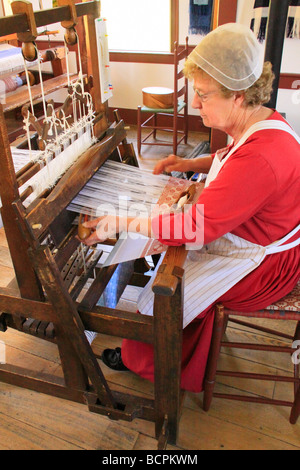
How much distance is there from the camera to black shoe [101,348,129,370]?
1933mm

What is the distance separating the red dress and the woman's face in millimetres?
139

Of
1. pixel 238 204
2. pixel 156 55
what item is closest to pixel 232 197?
pixel 238 204

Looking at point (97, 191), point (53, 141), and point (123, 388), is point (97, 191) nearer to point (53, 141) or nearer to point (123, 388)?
point (53, 141)

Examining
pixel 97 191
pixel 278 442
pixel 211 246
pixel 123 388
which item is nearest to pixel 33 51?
pixel 97 191

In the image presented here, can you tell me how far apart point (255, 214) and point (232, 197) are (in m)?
0.18

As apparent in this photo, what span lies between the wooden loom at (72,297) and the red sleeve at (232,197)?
13cm

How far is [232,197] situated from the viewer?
49.1 inches

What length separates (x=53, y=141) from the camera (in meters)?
1.52

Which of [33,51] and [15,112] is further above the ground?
[33,51]

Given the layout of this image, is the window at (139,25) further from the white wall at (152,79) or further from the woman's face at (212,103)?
the woman's face at (212,103)

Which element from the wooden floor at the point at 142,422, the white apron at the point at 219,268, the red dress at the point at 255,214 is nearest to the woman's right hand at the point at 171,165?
the white apron at the point at 219,268

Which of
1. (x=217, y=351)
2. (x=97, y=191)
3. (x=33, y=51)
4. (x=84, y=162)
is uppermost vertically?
(x=33, y=51)

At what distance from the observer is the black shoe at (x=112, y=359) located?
6.34ft
